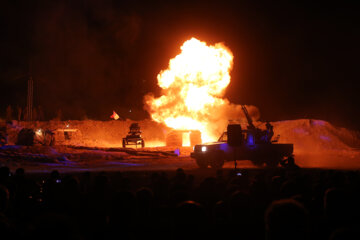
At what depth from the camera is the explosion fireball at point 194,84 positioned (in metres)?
36.5

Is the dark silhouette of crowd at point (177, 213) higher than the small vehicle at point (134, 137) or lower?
lower

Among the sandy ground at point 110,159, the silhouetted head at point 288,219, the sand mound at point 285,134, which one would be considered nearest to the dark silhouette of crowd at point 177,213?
the silhouetted head at point 288,219

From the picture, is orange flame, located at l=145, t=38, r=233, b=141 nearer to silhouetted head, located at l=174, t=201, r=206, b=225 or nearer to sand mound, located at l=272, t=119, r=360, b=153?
sand mound, located at l=272, t=119, r=360, b=153

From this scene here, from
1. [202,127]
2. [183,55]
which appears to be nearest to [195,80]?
[183,55]

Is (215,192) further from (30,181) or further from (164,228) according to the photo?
(30,181)

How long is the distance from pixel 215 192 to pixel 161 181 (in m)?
1.50

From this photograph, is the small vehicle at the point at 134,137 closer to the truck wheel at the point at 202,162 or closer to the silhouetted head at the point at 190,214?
the truck wheel at the point at 202,162

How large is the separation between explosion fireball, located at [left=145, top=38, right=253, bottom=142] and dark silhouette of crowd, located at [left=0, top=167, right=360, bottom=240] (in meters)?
29.1

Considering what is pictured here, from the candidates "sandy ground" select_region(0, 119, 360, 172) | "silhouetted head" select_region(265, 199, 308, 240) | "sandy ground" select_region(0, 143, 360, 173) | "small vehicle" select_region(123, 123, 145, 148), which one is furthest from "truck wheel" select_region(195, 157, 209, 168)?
"small vehicle" select_region(123, 123, 145, 148)

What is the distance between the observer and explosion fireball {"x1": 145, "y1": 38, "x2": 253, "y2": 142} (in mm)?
36469

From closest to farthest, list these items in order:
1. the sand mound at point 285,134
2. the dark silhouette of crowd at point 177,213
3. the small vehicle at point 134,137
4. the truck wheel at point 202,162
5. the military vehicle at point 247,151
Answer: the dark silhouette of crowd at point 177,213 → the military vehicle at point 247,151 → the truck wheel at point 202,162 → the small vehicle at point 134,137 → the sand mound at point 285,134

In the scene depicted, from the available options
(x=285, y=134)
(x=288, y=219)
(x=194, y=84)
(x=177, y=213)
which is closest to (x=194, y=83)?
(x=194, y=84)

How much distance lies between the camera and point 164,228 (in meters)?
5.48

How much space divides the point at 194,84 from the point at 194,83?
0.10 m
